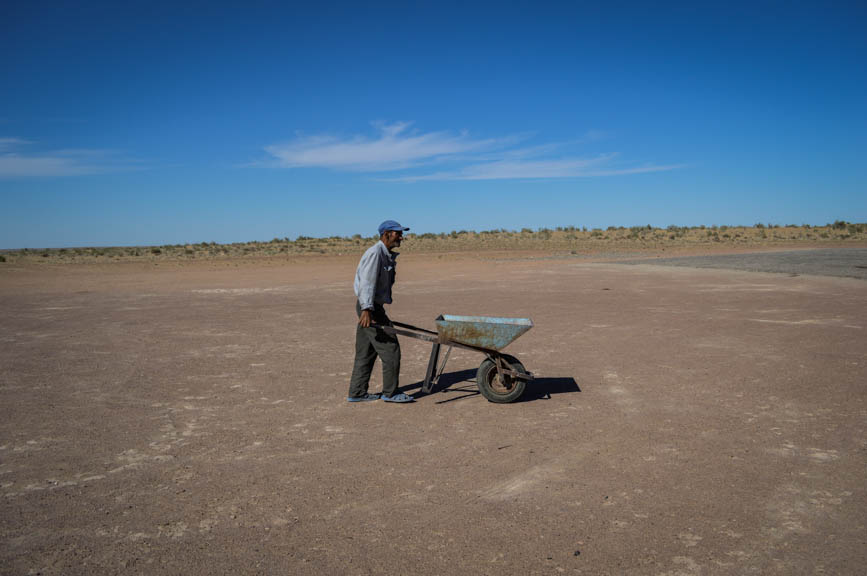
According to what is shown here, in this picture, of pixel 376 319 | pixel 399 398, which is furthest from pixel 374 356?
pixel 399 398

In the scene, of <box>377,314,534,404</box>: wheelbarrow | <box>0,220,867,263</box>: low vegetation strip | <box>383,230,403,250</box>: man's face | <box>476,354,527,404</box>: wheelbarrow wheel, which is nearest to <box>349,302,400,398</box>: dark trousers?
<box>377,314,534,404</box>: wheelbarrow

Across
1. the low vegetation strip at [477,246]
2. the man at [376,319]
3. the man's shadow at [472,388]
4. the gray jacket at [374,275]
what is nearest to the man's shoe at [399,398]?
the man at [376,319]

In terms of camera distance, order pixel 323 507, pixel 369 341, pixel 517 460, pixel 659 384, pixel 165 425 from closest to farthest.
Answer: pixel 323 507 → pixel 517 460 → pixel 165 425 → pixel 369 341 → pixel 659 384

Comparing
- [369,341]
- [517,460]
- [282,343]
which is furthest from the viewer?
[282,343]

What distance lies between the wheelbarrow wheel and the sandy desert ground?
126 mm

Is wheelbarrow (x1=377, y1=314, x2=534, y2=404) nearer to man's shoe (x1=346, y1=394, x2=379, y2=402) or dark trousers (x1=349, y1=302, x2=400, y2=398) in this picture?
dark trousers (x1=349, y1=302, x2=400, y2=398)

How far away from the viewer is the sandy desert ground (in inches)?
142

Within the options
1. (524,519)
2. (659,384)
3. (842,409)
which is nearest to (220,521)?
(524,519)

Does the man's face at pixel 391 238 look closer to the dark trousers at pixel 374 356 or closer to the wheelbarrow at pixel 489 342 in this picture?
the dark trousers at pixel 374 356

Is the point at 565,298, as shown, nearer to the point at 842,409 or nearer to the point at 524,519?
the point at 842,409

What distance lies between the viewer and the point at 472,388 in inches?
288

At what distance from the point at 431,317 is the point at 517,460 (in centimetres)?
786

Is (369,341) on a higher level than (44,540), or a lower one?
higher

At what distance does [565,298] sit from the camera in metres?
15.8
